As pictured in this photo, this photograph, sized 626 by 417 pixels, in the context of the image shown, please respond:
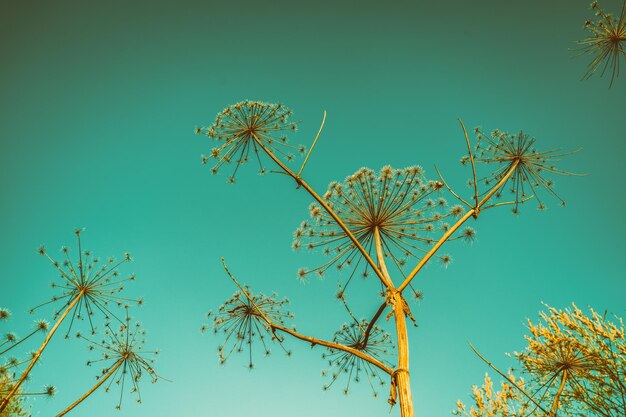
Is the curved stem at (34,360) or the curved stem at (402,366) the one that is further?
the curved stem at (34,360)

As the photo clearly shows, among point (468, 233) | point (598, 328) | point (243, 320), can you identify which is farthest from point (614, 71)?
point (598, 328)

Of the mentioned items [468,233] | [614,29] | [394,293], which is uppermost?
[614,29]

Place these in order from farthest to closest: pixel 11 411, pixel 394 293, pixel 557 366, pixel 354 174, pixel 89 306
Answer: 1. pixel 11 411
2. pixel 89 306
3. pixel 354 174
4. pixel 557 366
5. pixel 394 293

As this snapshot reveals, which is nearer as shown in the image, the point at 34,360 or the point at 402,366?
the point at 402,366

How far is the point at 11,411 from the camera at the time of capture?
20.9m

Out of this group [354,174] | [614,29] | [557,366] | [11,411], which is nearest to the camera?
[614,29]

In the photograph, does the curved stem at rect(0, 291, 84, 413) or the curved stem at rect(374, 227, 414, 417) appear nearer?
the curved stem at rect(374, 227, 414, 417)

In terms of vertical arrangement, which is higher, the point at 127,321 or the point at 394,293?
the point at 127,321

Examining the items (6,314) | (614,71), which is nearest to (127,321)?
(6,314)

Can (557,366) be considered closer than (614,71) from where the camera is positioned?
No

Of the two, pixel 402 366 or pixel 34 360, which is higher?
pixel 34 360

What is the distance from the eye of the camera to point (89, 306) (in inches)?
366

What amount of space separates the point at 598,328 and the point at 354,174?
12547 mm

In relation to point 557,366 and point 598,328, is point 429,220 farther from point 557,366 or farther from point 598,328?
point 598,328
